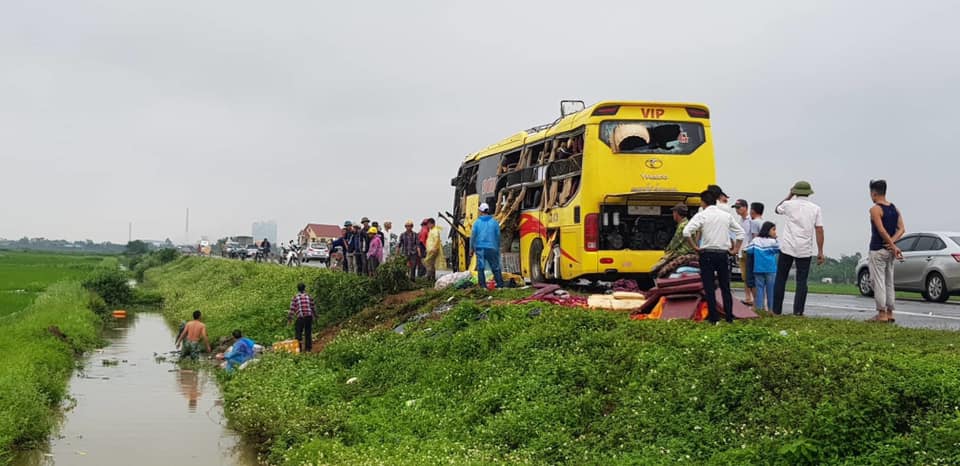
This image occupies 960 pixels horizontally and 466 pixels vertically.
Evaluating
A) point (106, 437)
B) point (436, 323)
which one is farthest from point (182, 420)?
point (436, 323)

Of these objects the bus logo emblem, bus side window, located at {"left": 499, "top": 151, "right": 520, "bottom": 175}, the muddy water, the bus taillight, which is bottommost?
the muddy water

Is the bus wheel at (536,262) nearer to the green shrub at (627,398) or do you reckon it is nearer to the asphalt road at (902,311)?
the green shrub at (627,398)

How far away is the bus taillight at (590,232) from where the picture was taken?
15336mm

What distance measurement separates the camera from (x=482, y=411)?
9.75m

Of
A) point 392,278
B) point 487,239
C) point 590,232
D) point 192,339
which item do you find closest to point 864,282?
point 590,232

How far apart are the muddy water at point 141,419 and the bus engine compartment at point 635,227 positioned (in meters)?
7.01

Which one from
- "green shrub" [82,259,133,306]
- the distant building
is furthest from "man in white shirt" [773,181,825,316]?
the distant building

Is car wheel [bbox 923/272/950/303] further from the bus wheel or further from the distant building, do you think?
the distant building

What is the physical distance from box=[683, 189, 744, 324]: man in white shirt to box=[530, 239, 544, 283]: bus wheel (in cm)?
707

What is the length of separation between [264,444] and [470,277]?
727 centimetres

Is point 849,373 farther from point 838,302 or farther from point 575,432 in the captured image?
point 838,302

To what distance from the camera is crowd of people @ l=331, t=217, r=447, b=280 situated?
2130cm

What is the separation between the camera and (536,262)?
17.9 metres

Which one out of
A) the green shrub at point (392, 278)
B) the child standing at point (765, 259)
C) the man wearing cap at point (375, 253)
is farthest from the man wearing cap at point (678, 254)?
the man wearing cap at point (375, 253)
